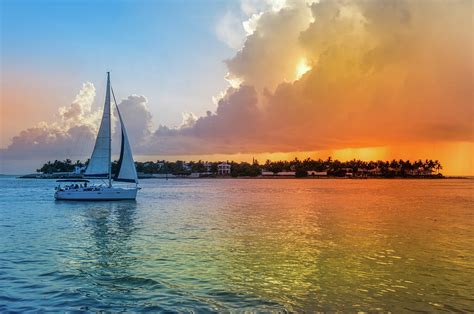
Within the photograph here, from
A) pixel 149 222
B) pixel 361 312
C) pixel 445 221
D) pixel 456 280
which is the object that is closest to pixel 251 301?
pixel 361 312

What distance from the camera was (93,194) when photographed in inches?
2670

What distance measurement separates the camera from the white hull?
222 feet

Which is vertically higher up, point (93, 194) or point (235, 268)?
point (93, 194)

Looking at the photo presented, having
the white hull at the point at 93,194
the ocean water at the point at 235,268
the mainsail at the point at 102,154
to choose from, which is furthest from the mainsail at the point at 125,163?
the ocean water at the point at 235,268

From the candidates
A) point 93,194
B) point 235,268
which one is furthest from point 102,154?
point 235,268

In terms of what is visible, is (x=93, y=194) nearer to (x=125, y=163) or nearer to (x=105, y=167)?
(x=105, y=167)

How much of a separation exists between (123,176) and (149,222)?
26870 millimetres

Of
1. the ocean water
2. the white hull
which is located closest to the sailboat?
the white hull

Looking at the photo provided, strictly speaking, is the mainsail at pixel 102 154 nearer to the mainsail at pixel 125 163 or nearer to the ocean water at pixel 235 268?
the mainsail at pixel 125 163

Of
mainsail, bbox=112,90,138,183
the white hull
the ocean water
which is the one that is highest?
mainsail, bbox=112,90,138,183

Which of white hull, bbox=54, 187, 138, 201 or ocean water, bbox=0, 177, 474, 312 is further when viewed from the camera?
white hull, bbox=54, 187, 138, 201

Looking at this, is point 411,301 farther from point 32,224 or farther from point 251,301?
point 32,224

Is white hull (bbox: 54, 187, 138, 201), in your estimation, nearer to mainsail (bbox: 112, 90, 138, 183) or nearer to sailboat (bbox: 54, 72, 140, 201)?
sailboat (bbox: 54, 72, 140, 201)

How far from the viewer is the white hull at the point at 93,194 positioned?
67.6 meters
